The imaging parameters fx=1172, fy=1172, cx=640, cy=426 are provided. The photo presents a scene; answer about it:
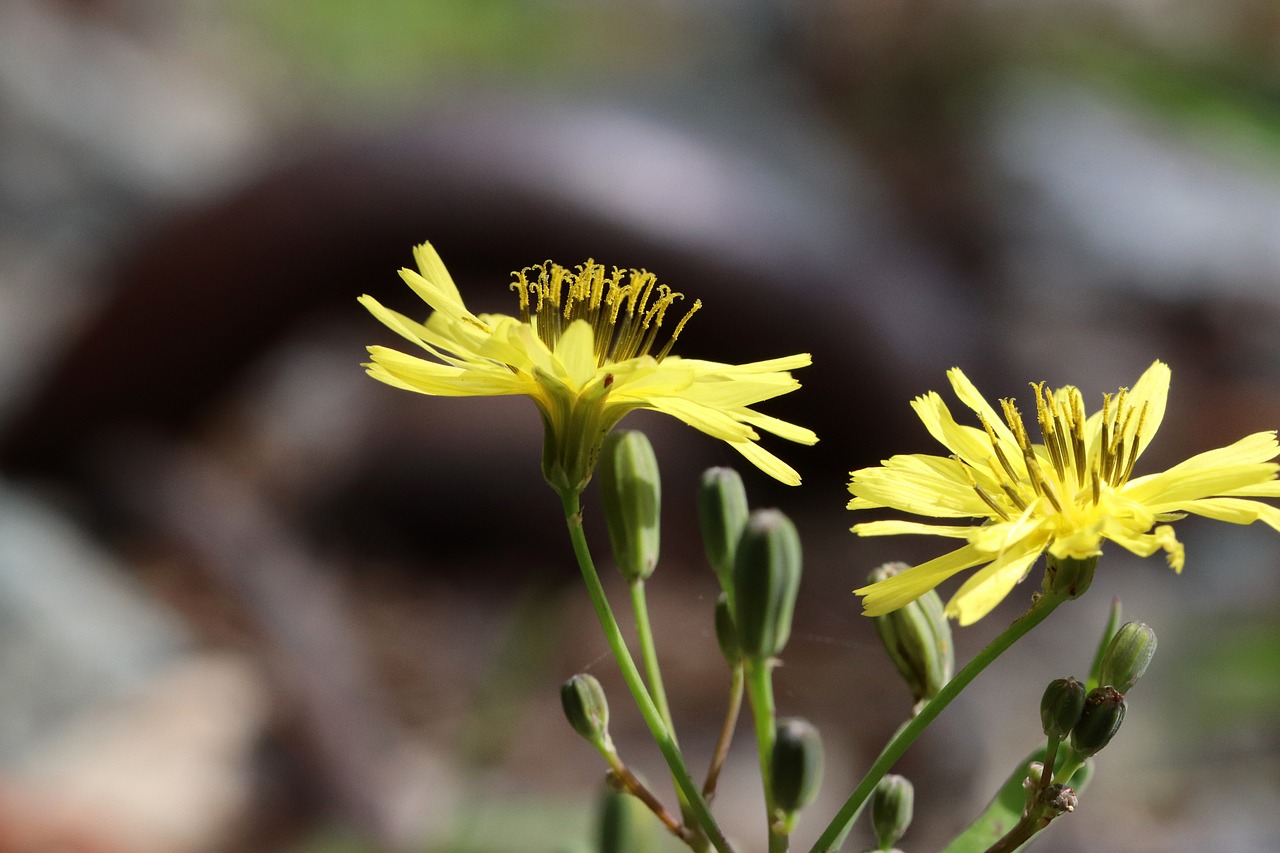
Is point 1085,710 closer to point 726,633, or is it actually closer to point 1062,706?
point 1062,706

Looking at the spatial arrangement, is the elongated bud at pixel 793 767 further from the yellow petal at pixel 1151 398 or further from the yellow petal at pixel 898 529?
the yellow petal at pixel 1151 398

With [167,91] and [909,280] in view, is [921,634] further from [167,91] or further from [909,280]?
[167,91]

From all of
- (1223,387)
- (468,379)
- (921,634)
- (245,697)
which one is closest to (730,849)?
(921,634)

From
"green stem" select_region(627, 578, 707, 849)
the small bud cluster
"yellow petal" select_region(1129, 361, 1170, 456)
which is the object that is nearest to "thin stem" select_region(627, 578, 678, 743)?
"green stem" select_region(627, 578, 707, 849)

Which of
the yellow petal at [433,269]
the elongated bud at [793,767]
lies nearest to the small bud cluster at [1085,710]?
the elongated bud at [793,767]

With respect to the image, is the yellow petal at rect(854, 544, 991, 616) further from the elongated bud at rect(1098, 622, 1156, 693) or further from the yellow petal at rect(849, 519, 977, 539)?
the elongated bud at rect(1098, 622, 1156, 693)
